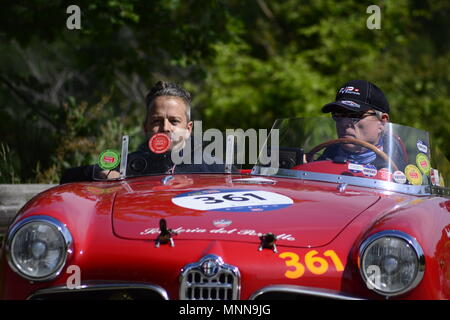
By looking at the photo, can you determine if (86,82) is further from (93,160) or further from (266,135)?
(266,135)

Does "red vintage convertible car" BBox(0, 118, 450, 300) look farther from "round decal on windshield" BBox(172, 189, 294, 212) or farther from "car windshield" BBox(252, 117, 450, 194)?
"car windshield" BBox(252, 117, 450, 194)

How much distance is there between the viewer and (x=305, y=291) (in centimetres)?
331

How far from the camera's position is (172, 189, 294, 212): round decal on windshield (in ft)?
12.6

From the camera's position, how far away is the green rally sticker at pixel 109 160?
4.76m

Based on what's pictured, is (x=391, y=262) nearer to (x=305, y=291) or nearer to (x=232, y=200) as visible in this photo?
(x=305, y=291)

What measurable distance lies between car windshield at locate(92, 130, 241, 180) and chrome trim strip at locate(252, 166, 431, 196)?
0.74 feet

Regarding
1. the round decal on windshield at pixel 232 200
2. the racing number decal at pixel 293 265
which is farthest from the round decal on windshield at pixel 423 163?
the racing number decal at pixel 293 265

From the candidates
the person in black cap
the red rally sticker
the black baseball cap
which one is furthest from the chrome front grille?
the black baseball cap

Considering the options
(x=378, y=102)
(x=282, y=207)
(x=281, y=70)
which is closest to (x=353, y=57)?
(x=281, y=70)
